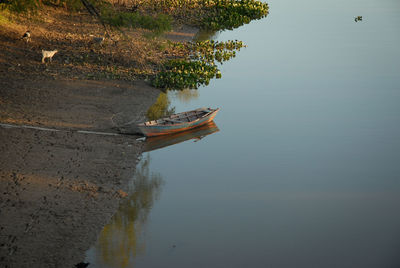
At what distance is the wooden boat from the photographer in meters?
18.6

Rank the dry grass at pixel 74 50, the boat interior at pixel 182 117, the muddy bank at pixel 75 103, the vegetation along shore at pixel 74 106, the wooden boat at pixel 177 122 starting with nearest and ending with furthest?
1. the vegetation along shore at pixel 74 106
2. the muddy bank at pixel 75 103
3. the wooden boat at pixel 177 122
4. the boat interior at pixel 182 117
5. the dry grass at pixel 74 50

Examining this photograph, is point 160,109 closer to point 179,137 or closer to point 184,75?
point 179,137

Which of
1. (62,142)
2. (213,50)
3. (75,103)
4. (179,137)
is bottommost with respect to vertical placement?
(62,142)

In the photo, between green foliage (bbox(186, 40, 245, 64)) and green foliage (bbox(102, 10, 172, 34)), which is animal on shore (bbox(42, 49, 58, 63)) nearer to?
green foliage (bbox(102, 10, 172, 34))

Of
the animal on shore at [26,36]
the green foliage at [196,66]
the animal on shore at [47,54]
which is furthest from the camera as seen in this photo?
the animal on shore at [26,36]

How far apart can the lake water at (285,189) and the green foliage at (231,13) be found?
384 inches

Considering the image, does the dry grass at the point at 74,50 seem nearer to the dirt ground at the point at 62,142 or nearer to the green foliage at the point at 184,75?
the dirt ground at the point at 62,142

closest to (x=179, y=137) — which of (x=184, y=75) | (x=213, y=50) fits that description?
(x=184, y=75)

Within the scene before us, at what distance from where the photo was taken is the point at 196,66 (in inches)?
1058

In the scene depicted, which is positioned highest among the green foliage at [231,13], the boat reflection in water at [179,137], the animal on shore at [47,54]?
the green foliage at [231,13]

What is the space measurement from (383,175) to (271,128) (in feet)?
17.6

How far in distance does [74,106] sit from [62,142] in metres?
3.38

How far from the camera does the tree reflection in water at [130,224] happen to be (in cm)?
1240

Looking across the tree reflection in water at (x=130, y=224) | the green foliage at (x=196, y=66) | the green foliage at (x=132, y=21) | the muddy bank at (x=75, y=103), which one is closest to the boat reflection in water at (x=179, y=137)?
the muddy bank at (x=75, y=103)
